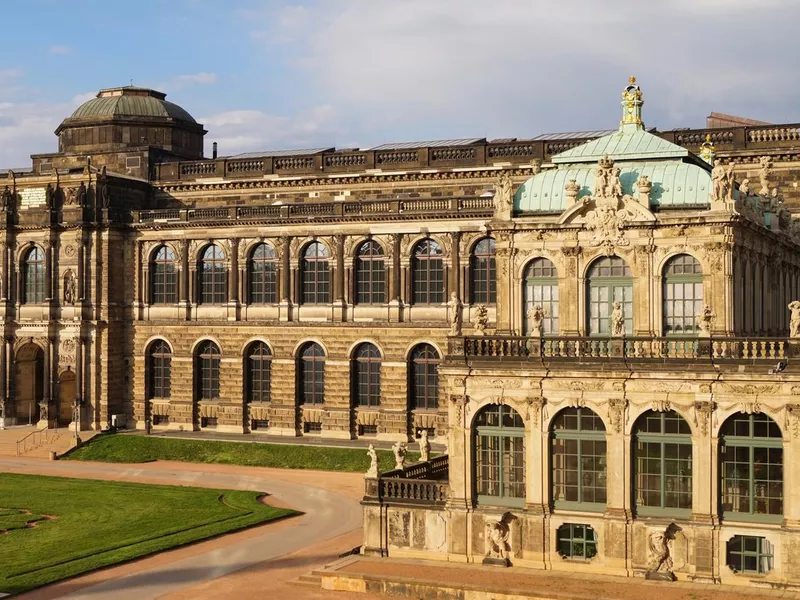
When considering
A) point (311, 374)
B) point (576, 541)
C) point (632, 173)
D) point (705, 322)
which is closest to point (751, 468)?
point (705, 322)

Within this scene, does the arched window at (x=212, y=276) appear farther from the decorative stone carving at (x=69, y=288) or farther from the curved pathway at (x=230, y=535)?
the curved pathway at (x=230, y=535)

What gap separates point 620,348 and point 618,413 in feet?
6.42

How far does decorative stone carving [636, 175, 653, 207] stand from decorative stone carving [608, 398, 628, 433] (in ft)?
24.7

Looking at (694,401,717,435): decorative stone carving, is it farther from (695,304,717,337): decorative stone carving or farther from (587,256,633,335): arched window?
(587,256,633,335): arched window

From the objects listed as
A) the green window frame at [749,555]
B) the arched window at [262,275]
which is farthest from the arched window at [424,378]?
the green window frame at [749,555]

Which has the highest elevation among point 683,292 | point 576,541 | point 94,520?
point 683,292

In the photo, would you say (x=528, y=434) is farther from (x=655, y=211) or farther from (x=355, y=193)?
(x=355, y=193)

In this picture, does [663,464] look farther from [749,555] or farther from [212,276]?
[212,276]

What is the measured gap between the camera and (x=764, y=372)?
33438mm

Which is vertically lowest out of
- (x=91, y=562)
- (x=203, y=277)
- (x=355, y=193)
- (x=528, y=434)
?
(x=91, y=562)

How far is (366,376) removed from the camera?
2643 inches

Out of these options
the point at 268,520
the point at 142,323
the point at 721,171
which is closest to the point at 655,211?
the point at 721,171

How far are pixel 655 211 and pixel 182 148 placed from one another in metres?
49.7

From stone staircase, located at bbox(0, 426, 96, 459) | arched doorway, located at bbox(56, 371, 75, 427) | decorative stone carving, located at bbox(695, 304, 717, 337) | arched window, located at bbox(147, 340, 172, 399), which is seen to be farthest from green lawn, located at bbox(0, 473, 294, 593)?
decorative stone carving, located at bbox(695, 304, 717, 337)
